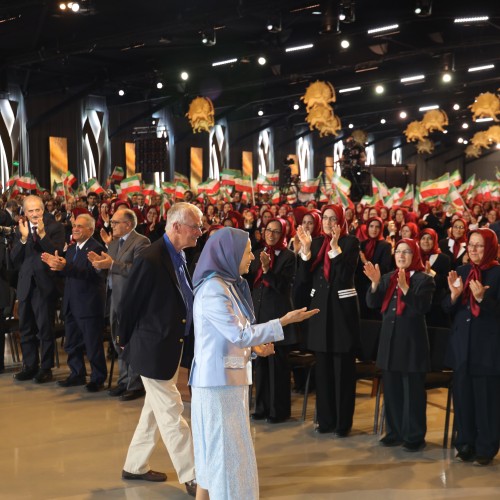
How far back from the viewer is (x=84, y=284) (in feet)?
24.7

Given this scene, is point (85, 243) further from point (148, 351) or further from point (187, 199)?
point (187, 199)

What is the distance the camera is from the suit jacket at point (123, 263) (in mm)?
6973

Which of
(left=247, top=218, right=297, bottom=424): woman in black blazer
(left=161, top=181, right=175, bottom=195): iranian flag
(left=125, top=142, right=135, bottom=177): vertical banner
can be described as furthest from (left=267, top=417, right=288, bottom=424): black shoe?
(left=125, top=142, right=135, bottom=177): vertical banner

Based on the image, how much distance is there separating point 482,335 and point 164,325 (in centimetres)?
210

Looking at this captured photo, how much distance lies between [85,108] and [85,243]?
1810cm

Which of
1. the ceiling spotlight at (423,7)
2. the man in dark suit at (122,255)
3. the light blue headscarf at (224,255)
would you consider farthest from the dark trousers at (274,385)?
the ceiling spotlight at (423,7)

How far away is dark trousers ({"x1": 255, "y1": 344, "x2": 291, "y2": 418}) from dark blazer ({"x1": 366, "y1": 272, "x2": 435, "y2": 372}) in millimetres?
1011

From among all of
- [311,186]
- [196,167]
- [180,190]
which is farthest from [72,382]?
[196,167]

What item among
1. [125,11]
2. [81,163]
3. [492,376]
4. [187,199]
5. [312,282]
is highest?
[125,11]

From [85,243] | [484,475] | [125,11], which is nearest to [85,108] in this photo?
[125,11]

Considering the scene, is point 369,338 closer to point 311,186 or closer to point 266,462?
point 266,462

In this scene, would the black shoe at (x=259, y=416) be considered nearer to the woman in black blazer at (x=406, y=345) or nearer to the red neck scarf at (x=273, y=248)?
the red neck scarf at (x=273, y=248)

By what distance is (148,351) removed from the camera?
4.69 metres

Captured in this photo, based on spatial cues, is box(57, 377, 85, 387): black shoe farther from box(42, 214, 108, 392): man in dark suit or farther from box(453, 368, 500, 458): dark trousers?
box(453, 368, 500, 458): dark trousers
